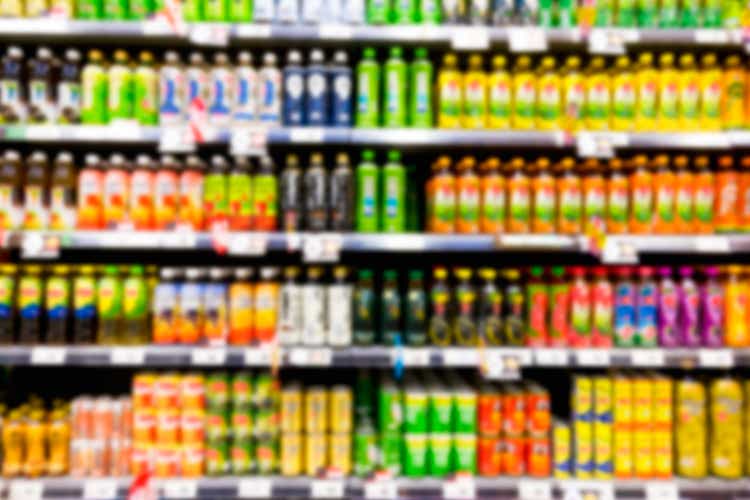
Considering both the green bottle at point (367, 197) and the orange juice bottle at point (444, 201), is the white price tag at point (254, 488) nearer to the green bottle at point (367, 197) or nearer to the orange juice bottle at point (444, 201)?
the green bottle at point (367, 197)

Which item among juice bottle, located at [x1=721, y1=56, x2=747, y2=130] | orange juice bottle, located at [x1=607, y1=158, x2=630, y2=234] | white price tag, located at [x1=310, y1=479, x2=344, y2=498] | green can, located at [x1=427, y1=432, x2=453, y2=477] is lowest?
white price tag, located at [x1=310, y1=479, x2=344, y2=498]

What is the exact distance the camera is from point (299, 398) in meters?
2.21

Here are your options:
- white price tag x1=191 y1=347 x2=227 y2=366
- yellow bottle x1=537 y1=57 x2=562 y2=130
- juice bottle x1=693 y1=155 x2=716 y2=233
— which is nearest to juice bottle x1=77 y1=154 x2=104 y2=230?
white price tag x1=191 y1=347 x2=227 y2=366

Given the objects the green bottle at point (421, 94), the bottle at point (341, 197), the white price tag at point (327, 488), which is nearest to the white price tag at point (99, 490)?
the white price tag at point (327, 488)

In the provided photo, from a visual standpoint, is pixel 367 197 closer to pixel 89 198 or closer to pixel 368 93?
pixel 368 93

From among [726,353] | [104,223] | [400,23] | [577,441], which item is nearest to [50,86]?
[104,223]

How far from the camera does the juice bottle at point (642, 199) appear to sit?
7.41 ft

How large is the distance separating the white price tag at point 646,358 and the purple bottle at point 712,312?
0.76 ft

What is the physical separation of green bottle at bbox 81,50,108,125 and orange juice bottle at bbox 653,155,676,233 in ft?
7.44

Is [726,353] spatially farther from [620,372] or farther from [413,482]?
[413,482]

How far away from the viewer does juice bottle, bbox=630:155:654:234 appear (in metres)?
2.26

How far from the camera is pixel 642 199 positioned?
7.41 ft

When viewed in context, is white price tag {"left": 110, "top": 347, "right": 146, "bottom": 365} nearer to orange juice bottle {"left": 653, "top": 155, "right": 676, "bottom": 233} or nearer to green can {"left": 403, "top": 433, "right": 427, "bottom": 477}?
green can {"left": 403, "top": 433, "right": 427, "bottom": 477}

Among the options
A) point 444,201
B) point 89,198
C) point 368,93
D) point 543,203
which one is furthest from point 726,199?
point 89,198
